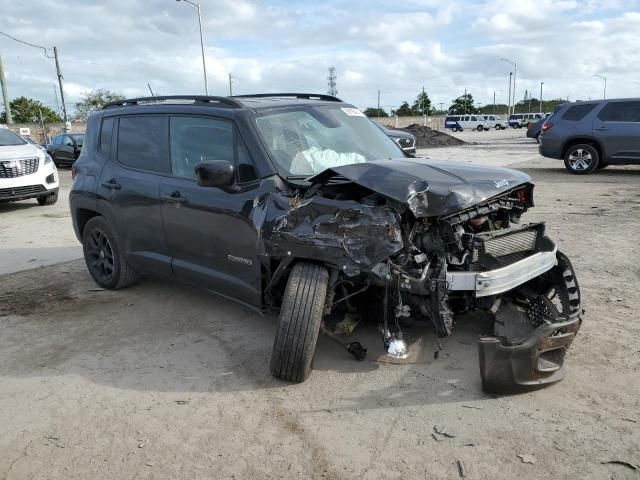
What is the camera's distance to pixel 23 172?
35.9 feet

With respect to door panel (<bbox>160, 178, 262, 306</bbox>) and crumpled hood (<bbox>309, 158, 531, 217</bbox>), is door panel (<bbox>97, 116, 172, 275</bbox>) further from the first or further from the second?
crumpled hood (<bbox>309, 158, 531, 217</bbox>)

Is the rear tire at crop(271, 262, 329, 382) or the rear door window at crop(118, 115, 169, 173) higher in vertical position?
the rear door window at crop(118, 115, 169, 173)

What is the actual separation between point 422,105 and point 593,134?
262 feet

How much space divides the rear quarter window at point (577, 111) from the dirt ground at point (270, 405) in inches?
391

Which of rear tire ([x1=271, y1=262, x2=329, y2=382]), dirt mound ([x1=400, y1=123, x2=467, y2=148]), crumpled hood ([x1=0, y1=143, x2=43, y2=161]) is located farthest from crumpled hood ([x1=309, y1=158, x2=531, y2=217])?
dirt mound ([x1=400, y1=123, x2=467, y2=148])

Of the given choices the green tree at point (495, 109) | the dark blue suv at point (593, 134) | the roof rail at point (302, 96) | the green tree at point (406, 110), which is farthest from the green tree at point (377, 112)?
the roof rail at point (302, 96)

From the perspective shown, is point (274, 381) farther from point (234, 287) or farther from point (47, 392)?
point (47, 392)

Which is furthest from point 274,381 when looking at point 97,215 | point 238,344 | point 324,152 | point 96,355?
point 97,215

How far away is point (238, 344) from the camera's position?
4.26 meters

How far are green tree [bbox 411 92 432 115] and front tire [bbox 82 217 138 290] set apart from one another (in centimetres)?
8741

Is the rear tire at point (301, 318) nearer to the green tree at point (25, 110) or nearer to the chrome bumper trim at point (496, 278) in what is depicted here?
the chrome bumper trim at point (496, 278)

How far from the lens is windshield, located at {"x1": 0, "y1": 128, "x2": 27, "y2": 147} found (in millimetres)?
11527

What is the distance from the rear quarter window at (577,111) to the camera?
45.2 feet

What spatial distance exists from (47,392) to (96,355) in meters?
0.57
